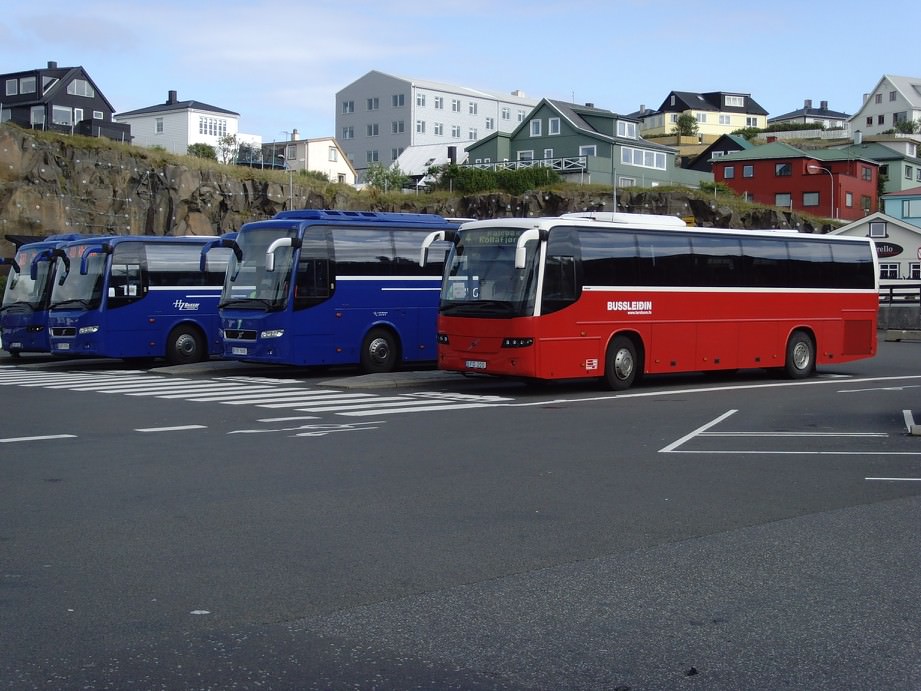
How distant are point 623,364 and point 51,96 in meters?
81.3

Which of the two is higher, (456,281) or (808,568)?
(456,281)

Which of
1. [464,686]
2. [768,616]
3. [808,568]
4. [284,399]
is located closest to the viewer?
[464,686]

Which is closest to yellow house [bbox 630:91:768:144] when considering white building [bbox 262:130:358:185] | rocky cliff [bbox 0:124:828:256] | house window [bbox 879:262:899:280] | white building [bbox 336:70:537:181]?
white building [bbox 336:70:537:181]

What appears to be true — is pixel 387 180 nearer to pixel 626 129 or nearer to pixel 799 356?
pixel 626 129

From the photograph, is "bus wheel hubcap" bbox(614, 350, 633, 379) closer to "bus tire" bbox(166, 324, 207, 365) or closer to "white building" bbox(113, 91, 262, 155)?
"bus tire" bbox(166, 324, 207, 365)

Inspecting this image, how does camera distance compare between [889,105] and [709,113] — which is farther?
[709,113]

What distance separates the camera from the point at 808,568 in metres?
7.71

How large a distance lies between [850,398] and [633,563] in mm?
15159

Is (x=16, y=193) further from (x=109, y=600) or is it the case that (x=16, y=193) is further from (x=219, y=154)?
(x=219, y=154)

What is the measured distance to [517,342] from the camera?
2180 centimetres

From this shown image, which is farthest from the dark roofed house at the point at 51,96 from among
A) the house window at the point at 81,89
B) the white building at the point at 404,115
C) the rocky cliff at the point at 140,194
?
the rocky cliff at the point at 140,194

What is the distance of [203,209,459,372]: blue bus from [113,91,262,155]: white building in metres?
91.3

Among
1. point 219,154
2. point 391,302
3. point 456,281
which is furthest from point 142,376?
point 219,154

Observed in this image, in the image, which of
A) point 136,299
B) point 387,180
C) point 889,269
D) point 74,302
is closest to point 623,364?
point 136,299
